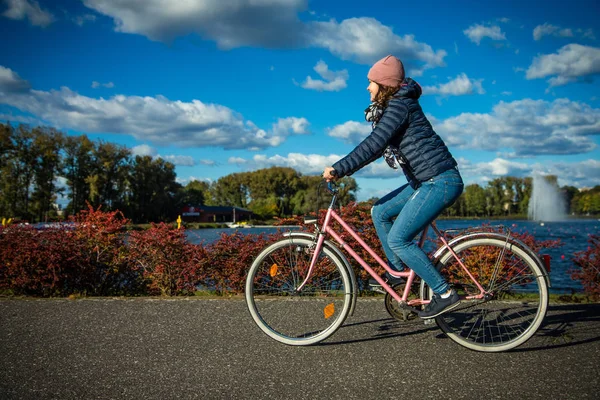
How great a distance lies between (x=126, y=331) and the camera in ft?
15.4

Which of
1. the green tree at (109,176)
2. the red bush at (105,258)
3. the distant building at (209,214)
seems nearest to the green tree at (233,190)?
the distant building at (209,214)

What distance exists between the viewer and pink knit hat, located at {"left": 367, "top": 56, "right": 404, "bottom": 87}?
3.91 m

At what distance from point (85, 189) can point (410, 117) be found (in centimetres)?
7893

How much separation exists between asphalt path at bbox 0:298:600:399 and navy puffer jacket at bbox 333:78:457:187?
1.56 m

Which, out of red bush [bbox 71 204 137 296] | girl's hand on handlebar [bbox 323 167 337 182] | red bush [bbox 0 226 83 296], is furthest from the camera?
red bush [bbox 71 204 137 296]

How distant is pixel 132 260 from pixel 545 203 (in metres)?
123

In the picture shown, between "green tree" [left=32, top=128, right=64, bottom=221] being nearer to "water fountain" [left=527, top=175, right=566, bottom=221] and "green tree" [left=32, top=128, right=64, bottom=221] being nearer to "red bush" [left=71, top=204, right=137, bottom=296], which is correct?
"red bush" [left=71, top=204, right=137, bottom=296]

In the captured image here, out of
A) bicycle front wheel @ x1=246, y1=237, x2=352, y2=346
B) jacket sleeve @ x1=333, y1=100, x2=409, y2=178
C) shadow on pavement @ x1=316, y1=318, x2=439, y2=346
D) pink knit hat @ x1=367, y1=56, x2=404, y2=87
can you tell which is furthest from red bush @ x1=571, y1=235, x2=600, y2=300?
pink knit hat @ x1=367, y1=56, x2=404, y2=87

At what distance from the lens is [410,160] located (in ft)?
12.7

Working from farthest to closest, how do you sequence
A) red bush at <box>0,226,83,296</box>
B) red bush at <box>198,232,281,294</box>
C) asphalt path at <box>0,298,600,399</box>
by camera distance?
red bush at <box>198,232,281,294</box>, red bush at <box>0,226,83,296</box>, asphalt path at <box>0,298,600,399</box>

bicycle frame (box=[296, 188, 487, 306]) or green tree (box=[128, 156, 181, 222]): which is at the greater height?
green tree (box=[128, 156, 181, 222])

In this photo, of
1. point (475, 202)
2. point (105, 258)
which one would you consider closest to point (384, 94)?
point (105, 258)

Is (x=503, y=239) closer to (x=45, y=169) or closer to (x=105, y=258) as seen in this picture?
(x=105, y=258)

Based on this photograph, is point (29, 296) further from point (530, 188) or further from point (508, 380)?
point (530, 188)
